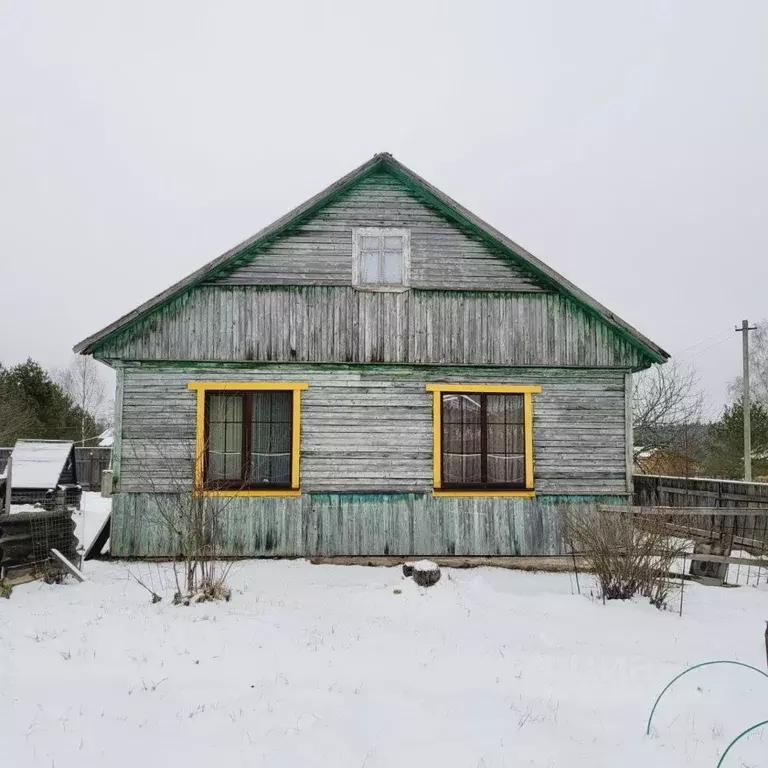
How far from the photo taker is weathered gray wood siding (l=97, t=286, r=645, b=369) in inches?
370

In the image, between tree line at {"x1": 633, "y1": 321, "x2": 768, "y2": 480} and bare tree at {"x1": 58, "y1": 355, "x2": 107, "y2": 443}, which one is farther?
bare tree at {"x1": 58, "y1": 355, "x2": 107, "y2": 443}

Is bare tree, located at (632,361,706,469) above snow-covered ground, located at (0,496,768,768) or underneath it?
above

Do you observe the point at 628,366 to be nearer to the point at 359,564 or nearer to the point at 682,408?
the point at 359,564

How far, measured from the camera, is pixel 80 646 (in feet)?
17.6

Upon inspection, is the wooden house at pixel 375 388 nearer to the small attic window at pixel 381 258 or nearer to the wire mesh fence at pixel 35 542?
the small attic window at pixel 381 258

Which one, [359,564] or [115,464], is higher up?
[115,464]

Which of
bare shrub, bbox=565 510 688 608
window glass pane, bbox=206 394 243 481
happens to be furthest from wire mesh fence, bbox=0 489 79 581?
bare shrub, bbox=565 510 688 608

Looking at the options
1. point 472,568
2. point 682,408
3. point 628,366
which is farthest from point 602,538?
point 682,408

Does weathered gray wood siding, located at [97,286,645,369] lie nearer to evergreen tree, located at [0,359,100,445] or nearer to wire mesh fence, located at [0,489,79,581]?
wire mesh fence, located at [0,489,79,581]

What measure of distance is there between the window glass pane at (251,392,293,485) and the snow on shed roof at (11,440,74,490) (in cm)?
349

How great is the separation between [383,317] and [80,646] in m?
6.35

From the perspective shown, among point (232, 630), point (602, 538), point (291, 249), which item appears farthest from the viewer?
point (291, 249)

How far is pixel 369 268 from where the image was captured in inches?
386

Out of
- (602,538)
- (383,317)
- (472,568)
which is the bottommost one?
(472,568)
